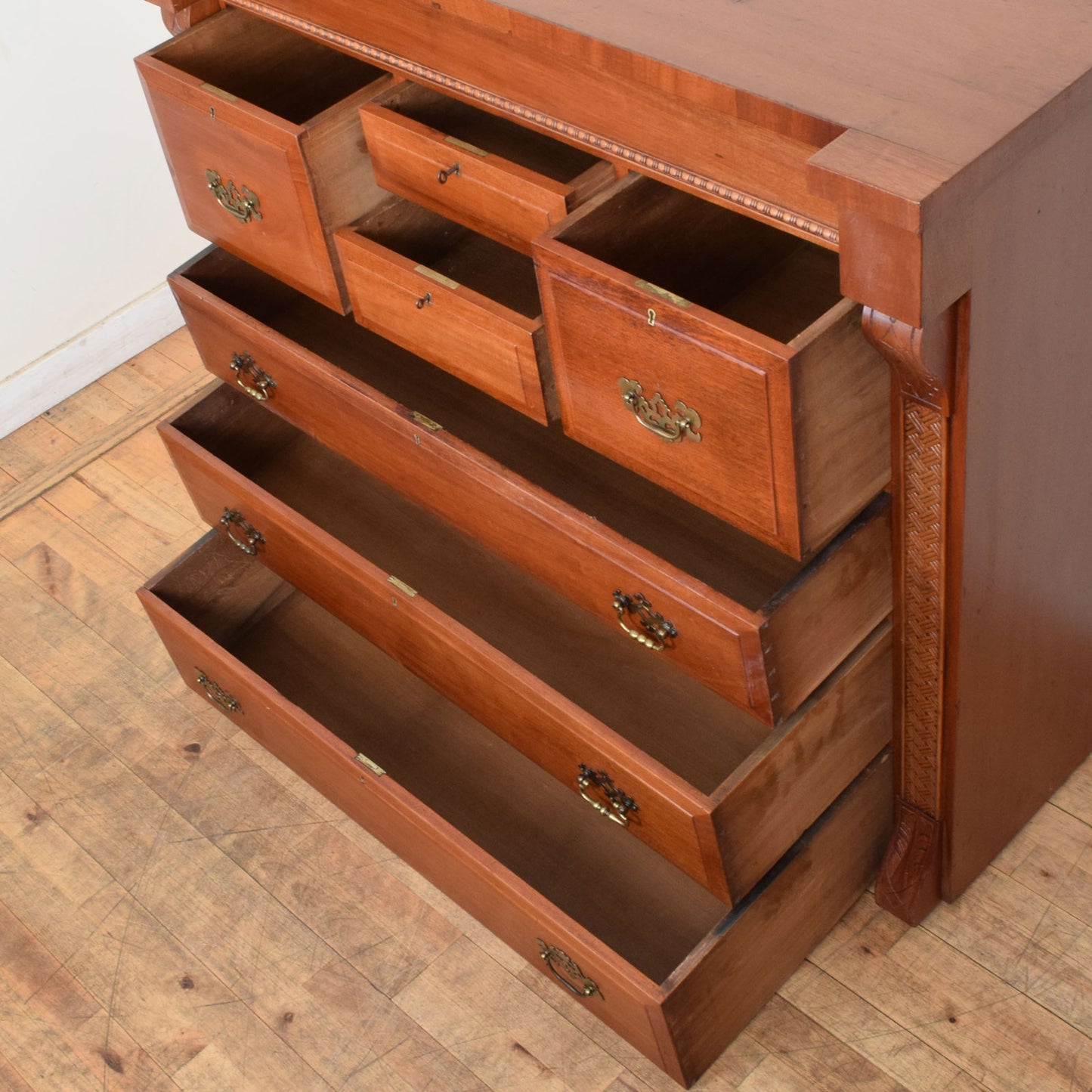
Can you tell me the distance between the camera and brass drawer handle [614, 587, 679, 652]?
133cm

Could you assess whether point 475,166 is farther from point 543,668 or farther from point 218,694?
point 218,694

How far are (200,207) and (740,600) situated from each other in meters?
0.80

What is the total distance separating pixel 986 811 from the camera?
5.24 feet

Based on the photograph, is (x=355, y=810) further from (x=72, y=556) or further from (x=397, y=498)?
(x=72, y=556)

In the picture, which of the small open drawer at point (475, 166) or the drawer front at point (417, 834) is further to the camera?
the drawer front at point (417, 834)

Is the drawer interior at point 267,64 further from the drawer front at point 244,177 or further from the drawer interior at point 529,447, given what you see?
the drawer interior at point 529,447

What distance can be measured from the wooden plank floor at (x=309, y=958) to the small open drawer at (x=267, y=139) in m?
0.71

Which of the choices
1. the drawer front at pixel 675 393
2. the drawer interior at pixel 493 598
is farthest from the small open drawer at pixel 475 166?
the drawer interior at pixel 493 598

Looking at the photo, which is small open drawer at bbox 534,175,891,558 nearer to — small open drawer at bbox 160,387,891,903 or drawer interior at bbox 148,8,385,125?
small open drawer at bbox 160,387,891,903

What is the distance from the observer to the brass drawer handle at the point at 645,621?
1.33 meters

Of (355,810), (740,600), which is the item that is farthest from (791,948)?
(355,810)

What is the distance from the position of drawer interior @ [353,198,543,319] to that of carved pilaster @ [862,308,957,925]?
490 mm

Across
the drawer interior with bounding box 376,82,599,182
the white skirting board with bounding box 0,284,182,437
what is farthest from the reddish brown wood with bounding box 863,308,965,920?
the white skirting board with bounding box 0,284,182,437

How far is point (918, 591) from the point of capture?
52.2 inches
